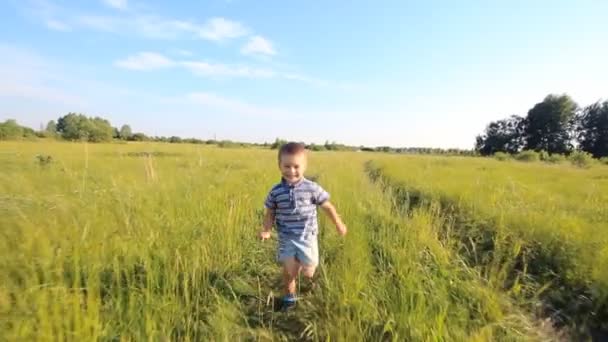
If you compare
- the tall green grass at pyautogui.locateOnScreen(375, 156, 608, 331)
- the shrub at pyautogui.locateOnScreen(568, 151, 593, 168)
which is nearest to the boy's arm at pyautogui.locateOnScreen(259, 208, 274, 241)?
the tall green grass at pyautogui.locateOnScreen(375, 156, 608, 331)

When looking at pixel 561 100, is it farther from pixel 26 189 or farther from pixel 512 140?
pixel 26 189

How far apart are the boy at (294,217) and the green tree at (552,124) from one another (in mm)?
64354

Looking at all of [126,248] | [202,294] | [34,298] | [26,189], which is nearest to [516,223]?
[202,294]

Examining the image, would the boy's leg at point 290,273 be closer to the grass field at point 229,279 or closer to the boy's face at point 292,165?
the grass field at point 229,279

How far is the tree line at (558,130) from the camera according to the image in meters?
49.8

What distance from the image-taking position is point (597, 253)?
314 centimetres

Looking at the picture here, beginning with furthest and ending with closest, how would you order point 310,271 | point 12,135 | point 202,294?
point 12,135
point 310,271
point 202,294

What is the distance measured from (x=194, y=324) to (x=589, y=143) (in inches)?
2677

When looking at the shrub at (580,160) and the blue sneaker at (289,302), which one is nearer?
the blue sneaker at (289,302)

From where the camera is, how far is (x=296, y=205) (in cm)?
263

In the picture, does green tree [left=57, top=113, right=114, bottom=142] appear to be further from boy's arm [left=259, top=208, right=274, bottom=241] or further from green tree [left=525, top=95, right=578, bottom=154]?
green tree [left=525, top=95, right=578, bottom=154]

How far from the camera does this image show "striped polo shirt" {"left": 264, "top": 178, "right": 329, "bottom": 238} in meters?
2.64

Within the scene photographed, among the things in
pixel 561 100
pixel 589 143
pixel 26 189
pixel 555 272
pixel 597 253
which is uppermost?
pixel 561 100

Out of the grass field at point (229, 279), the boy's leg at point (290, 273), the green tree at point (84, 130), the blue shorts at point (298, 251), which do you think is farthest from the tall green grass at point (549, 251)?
the green tree at point (84, 130)
